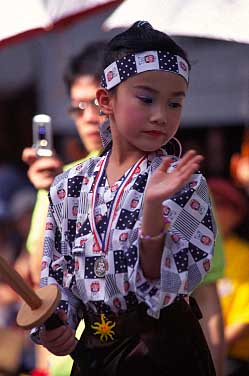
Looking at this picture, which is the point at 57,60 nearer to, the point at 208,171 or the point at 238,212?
the point at 208,171

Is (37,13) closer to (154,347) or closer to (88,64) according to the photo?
(88,64)

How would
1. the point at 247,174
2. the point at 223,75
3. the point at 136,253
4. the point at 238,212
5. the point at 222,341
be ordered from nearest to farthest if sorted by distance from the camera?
the point at 136,253
the point at 222,341
the point at 238,212
the point at 247,174
the point at 223,75

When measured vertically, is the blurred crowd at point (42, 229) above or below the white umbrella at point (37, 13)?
below

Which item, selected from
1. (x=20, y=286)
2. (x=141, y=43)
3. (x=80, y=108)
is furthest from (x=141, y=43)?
(x=80, y=108)

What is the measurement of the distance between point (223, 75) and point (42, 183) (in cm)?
280

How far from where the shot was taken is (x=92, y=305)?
2975mm

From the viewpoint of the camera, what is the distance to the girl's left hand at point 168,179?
2.69m

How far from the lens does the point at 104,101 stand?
3117 millimetres

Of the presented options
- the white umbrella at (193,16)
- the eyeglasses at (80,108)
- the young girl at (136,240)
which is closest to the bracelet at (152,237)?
the young girl at (136,240)

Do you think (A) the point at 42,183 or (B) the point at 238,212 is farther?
(B) the point at 238,212

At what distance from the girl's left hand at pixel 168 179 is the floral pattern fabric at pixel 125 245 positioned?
0.43 ft

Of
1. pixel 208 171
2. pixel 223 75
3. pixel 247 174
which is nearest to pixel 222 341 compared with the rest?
pixel 247 174

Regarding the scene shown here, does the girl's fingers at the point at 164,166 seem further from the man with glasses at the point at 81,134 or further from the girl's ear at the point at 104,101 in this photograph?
the man with glasses at the point at 81,134

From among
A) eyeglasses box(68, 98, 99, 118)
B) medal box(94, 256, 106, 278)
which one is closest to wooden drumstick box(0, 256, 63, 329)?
medal box(94, 256, 106, 278)
